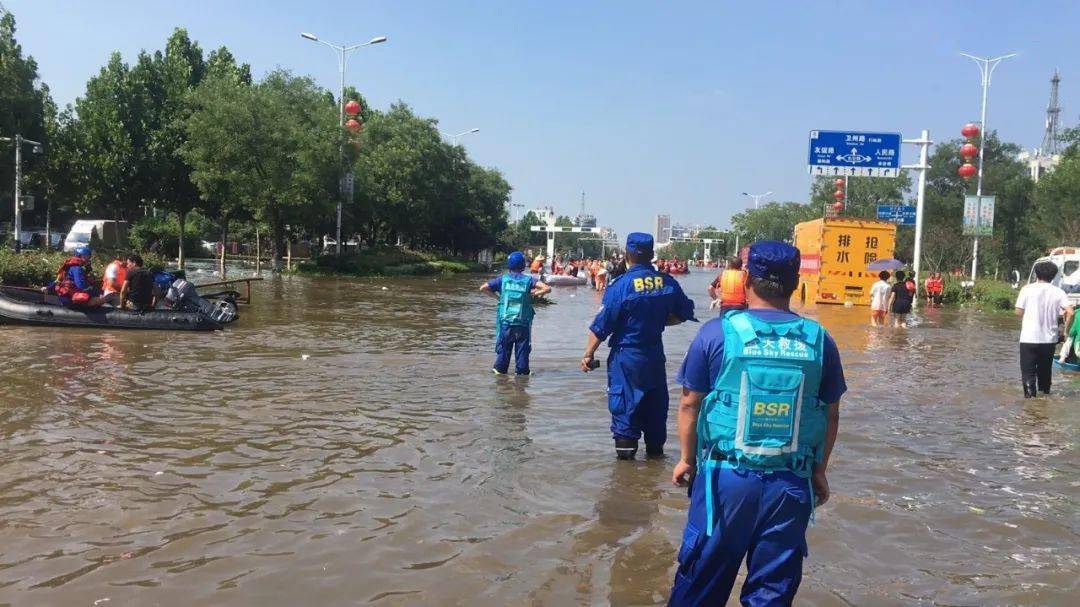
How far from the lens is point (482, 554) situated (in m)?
4.46

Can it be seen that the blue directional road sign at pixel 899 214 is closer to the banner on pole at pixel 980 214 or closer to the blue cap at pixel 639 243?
the banner on pole at pixel 980 214

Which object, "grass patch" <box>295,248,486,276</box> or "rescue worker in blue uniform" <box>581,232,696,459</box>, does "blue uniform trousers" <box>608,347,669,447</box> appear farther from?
"grass patch" <box>295,248,486,276</box>

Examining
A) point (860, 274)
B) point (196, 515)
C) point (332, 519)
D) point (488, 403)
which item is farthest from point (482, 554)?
point (860, 274)

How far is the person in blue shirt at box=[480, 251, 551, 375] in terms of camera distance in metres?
9.51

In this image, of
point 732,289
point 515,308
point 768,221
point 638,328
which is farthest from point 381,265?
point 768,221

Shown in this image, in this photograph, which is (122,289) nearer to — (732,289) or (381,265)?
(732,289)

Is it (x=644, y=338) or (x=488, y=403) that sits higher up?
(x=644, y=338)

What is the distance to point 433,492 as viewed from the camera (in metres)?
5.56

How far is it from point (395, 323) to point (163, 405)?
32.7 feet

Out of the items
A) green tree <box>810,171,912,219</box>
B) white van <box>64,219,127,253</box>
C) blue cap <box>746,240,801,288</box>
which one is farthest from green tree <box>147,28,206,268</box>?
green tree <box>810,171,912,219</box>

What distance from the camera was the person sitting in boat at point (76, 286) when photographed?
14.2 metres

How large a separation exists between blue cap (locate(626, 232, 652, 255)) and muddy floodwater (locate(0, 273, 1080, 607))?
1.66m

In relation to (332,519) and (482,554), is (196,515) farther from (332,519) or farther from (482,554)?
(482,554)

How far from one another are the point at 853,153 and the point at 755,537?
2954 cm
